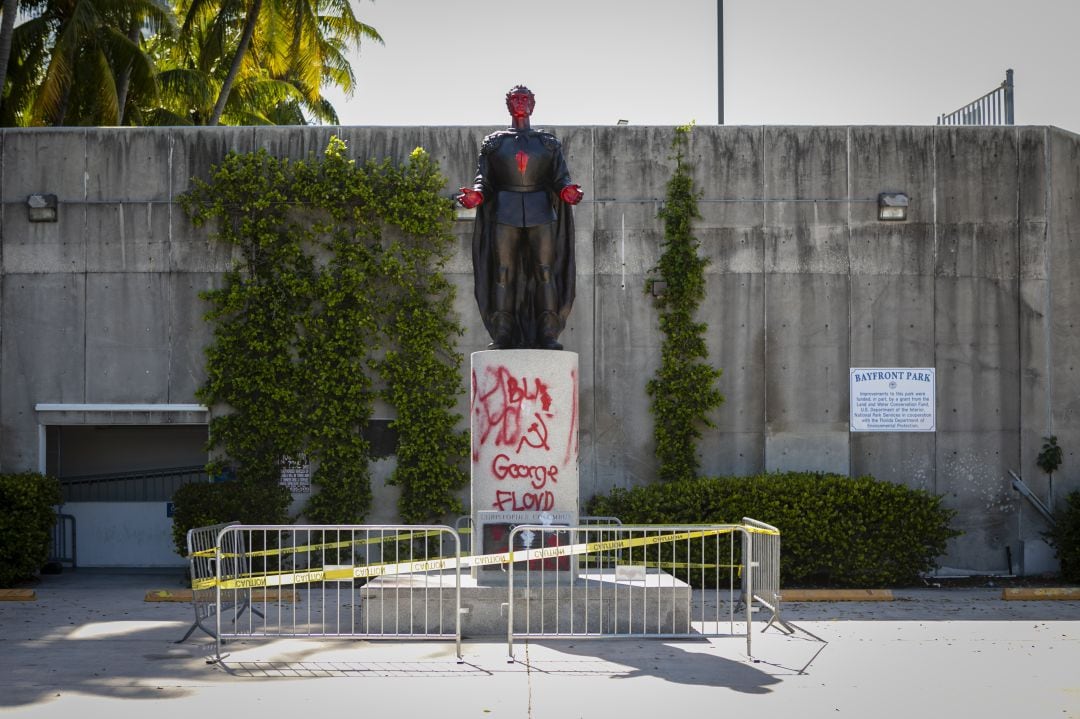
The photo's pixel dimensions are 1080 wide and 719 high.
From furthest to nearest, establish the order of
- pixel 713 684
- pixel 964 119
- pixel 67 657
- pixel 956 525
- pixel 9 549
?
pixel 964 119 < pixel 956 525 < pixel 9 549 < pixel 67 657 < pixel 713 684

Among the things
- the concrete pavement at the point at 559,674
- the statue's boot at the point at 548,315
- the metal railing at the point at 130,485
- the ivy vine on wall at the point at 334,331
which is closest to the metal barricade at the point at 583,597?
the concrete pavement at the point at 559,674

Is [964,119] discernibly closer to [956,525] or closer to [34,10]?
[956,525]

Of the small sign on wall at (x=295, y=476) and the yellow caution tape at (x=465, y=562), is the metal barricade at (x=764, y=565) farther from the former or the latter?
the small sign on wall at (x=295, y=476)

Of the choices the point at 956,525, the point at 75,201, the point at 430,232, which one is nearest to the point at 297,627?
the point at 430,232

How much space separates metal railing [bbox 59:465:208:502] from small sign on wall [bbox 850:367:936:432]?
9.23 metres

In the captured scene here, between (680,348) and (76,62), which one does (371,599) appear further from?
(76,62)

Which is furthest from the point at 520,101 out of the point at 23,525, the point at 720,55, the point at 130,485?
the point at 720,55

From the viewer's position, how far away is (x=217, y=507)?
1488 centimetres

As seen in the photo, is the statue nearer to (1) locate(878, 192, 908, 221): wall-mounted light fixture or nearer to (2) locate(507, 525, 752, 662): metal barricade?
(2) locate(507, 525, 752, 662): metal barricade

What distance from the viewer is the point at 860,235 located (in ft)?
53.0

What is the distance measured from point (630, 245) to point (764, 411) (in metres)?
2.80

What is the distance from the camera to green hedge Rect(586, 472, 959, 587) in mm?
14797

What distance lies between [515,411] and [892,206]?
23.7 feet

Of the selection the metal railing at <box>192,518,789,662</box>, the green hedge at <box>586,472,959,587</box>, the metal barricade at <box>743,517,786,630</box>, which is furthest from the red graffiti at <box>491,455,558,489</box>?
the green hedge at <box>586,472,959,587</box>
